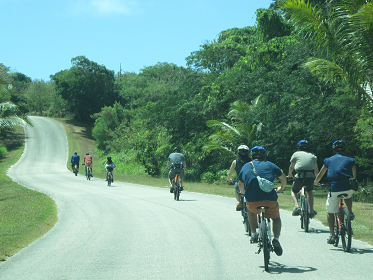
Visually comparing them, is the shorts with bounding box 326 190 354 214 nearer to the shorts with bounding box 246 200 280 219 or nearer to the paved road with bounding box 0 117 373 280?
the paved road with bounding box 0 117 373 280

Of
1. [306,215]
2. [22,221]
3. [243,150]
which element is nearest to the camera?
[243,150]

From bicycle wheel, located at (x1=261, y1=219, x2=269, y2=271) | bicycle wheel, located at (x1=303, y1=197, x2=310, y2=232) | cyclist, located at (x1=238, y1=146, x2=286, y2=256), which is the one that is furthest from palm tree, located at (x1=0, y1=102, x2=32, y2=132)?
bicycle wheel, located at (x1=261, y1=219, x2=269, y2=271)

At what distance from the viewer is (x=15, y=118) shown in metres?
24.3

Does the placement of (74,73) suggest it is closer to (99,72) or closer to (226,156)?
(99,72)

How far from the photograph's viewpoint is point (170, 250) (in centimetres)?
718

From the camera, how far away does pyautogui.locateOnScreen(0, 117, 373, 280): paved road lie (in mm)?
5746

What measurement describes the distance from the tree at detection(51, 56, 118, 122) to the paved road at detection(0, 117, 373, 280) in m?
63.5

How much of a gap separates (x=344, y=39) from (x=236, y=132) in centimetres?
1302

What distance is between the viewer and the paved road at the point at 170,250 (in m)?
5.75

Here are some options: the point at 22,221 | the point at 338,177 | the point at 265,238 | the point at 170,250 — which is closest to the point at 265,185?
the point at 265,238

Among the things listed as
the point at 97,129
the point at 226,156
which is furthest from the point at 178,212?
the point at 97,129

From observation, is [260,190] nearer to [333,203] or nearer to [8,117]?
[333,203]

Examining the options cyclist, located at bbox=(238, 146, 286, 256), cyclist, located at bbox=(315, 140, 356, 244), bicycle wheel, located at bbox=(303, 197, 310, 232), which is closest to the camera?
cyclist, located at bbox=(238, 146, 286, 256)

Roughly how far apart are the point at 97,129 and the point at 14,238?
51103 millimetres
